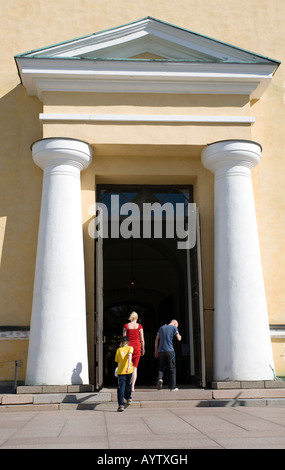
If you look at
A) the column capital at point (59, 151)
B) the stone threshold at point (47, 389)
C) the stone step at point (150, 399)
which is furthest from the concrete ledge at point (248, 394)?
the column capital at point (59, 151)

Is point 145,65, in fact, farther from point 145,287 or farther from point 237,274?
point 145,287

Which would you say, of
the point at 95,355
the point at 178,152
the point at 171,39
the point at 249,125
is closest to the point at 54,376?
the point at 95,355

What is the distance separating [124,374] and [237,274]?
348cm

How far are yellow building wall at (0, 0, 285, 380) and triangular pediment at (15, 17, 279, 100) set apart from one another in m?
0.30

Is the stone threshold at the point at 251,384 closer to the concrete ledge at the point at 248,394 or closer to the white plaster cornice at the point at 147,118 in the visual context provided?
the concrete ledge at the point at 248,394

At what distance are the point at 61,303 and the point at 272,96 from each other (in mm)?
7208

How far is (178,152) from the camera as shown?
1318 cm

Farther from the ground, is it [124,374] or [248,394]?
[124,374]

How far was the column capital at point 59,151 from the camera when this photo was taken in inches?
476

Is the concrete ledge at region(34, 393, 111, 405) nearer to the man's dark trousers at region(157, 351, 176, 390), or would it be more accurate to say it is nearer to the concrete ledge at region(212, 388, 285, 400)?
the man's dark trousers at region(157, 351, 176, 390)

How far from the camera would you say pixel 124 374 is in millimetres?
9578

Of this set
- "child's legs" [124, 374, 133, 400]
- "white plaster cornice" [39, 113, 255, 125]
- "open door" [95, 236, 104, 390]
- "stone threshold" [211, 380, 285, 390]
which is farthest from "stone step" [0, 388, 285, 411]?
"white plaster cornice" [39, 113, 255, 125]

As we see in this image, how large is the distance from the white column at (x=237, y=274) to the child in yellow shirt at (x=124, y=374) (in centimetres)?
252

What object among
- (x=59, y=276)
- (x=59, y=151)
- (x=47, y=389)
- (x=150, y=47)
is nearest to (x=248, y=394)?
(x=47, y=389)
